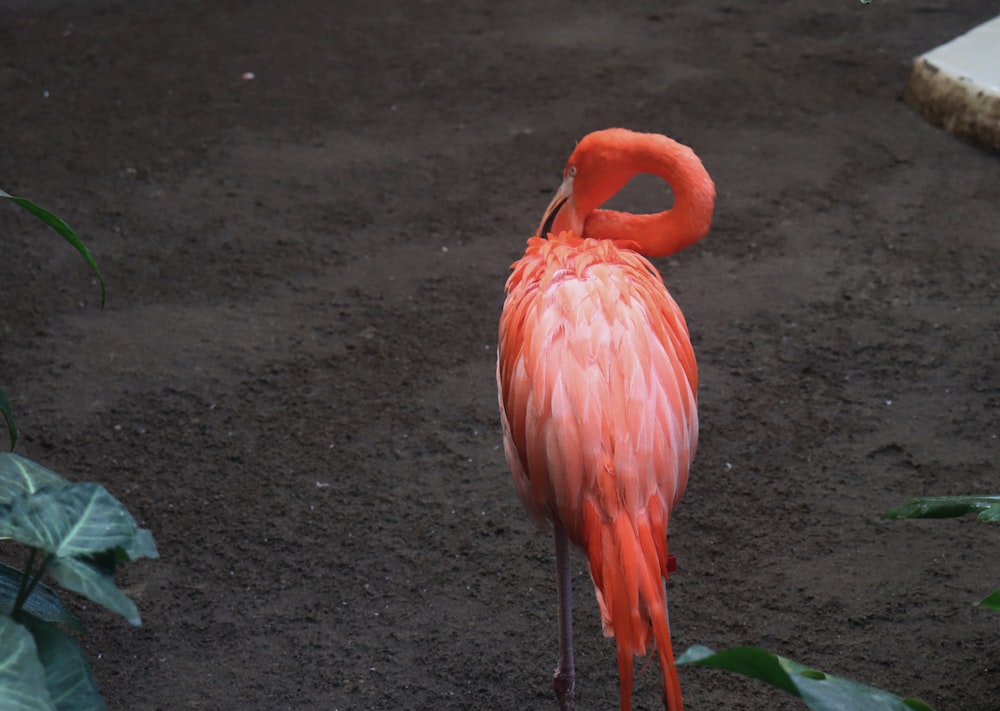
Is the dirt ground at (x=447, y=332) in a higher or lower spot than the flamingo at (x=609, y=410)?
lower

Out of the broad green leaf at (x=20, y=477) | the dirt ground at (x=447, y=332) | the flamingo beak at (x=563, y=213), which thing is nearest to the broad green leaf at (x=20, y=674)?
the broad green leaf at (x=20, y=477)

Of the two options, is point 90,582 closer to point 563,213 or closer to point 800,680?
point 800,680

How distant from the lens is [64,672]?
4.99ft

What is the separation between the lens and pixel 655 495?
2.06m

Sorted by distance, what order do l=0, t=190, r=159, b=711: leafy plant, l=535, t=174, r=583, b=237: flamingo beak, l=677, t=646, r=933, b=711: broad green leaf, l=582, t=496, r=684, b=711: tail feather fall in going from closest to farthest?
1. l=677, t=646, r=933, b=711: broad green leaf
2. l=0, t=190, r=159, b=711: leafy plant
3. l=582, t=496, r=684, b=711: tail feather
4. l=535, t=174, r=583, b=237: flamingo beak

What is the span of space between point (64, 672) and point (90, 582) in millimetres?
201

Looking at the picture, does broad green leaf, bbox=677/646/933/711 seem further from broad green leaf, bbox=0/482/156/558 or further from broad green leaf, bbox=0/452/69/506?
broad green leaf, bbox=0/452/69/506

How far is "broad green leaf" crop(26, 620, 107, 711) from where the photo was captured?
1.49 m

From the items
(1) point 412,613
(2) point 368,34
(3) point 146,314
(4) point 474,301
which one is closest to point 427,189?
(4) point 474,301

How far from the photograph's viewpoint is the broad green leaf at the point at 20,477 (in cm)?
178

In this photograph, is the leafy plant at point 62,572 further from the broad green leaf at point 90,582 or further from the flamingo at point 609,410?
the flamingo at point 609,410

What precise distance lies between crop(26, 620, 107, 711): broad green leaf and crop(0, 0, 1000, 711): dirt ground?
3.49 feet

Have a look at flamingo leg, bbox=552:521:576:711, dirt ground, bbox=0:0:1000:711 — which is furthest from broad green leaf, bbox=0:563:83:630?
flamingo leg, bbox=552:521:576:711

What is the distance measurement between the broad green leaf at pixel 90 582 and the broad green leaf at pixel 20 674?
3.6 inches
